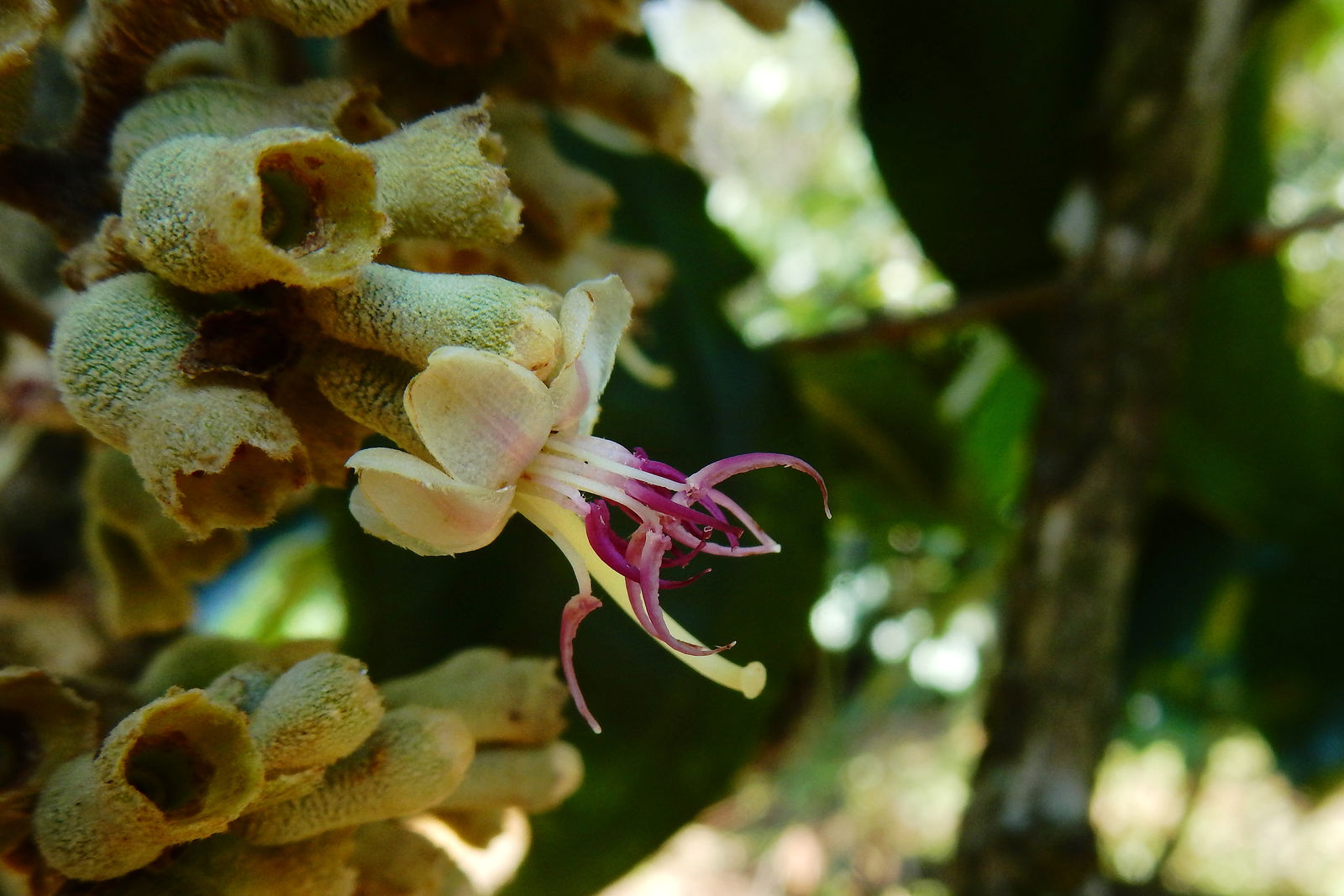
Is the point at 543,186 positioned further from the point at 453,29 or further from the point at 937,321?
the point at 937,321

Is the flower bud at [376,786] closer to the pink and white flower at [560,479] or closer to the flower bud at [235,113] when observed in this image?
the pink and white flower at [560,479]

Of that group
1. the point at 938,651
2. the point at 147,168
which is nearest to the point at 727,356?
the point at 147,168

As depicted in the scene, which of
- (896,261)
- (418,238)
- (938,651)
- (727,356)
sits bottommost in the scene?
(938,651)

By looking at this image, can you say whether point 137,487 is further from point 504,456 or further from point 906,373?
point 906,373

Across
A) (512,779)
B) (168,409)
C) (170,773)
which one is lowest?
(512,779)

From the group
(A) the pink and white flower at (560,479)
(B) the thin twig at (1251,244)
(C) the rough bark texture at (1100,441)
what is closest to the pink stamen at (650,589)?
(A) the pink and white flower at (560,479)

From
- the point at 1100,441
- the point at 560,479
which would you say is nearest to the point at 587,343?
the point at 560,479

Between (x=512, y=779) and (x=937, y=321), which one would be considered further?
(x=937, y=321)
